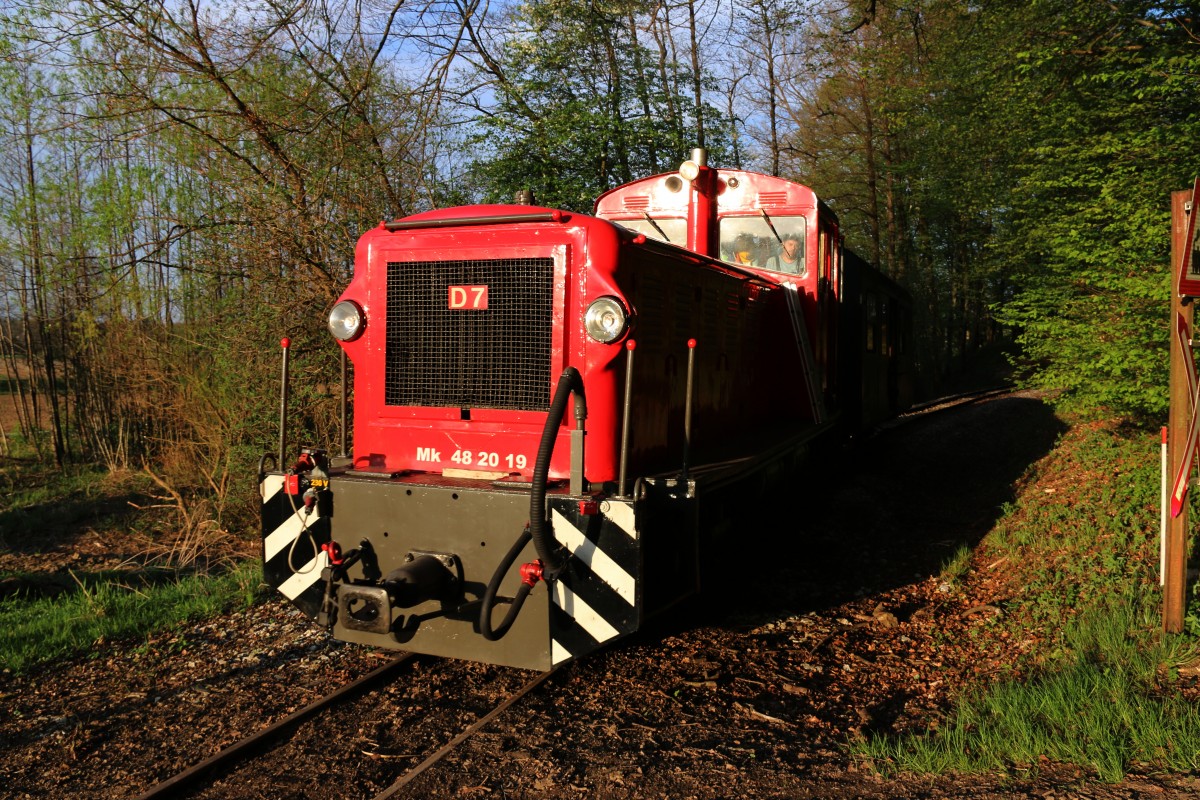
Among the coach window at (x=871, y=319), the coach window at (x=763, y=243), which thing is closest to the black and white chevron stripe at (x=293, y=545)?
the coach window at (x=763, y=243)

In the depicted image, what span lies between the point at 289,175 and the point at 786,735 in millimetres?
8004

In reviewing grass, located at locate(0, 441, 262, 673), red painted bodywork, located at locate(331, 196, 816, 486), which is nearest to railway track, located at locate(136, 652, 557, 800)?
red painted bodywork, located at locate(331, 196, 816, 486)

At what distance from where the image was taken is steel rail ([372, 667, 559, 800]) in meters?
3.21

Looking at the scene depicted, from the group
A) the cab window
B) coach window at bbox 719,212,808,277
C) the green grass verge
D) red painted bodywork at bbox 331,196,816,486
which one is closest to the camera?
red painted bodywork at bbox 331,196,816,486

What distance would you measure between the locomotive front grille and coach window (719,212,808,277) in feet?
11.4

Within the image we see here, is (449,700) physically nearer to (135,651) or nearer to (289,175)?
(135,651)

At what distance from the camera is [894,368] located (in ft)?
41.3

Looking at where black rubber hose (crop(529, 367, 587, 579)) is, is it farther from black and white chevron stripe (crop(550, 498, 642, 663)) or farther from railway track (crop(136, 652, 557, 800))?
railway track (crop(136, 652, 557, 800))

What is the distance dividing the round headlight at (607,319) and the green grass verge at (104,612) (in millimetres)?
3666

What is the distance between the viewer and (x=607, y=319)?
4.06 meters

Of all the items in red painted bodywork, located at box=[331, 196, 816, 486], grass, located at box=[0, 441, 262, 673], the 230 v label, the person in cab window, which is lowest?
grass, located at box=[0, 441, 262, 673]

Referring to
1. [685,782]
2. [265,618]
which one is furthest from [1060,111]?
[265,618]

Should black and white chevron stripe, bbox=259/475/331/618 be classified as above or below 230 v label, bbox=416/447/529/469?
below

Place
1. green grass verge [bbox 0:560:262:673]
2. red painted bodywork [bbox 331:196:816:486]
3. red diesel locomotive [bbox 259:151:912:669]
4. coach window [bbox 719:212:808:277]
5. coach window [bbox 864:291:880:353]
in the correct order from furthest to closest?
coach window [bbox 864:291:880:353]
coach window [bbox 719:212:808:277]
green grass verge [bbox 0:560:262:673]
red painted bodywork [bbox 331:196:816:486]
red diesel locomotive [bbox 259:151:912:669]
